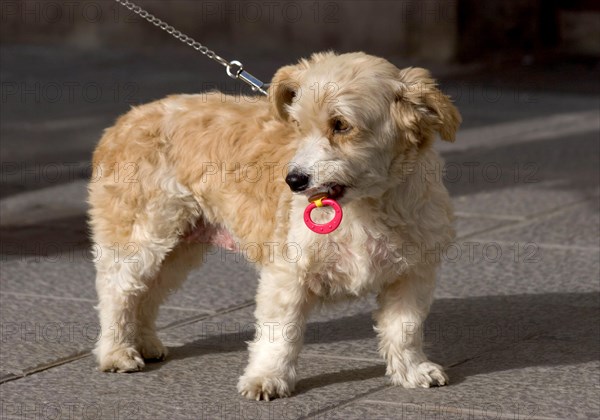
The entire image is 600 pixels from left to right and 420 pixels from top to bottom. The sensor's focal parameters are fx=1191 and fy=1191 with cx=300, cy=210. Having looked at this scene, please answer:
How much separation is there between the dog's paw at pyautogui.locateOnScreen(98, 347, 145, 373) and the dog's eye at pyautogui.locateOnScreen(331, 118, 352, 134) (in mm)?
1649

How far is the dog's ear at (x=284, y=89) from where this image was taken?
17.1 ft

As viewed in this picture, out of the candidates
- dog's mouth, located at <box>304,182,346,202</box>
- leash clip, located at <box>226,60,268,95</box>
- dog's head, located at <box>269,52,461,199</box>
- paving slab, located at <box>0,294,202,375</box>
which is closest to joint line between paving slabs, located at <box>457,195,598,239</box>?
leash clip, located at <box>226,60,268,95</box>

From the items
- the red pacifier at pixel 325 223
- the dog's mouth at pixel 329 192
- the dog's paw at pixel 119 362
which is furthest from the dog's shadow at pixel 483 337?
the dog's mouth at pixel 329 192

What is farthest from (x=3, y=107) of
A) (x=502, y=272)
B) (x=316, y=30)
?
(x=502, y=272)

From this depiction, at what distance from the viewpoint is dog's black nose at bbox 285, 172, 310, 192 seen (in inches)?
188

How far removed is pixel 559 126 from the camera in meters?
12.9

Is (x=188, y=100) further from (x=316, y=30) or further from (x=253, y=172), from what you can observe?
(x=316, y=30)

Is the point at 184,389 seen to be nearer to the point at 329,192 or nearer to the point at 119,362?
the point at 119,362

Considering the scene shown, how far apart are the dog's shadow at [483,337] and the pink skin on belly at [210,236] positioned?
55 centimetres

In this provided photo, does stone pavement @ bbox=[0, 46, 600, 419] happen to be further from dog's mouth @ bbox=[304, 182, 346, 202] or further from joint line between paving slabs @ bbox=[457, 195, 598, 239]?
dog's mouth @ bbox=[304, 182, 346, 202]

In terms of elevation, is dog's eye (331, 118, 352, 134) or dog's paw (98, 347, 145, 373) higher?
dog's eye (331, 118, 352, 134)

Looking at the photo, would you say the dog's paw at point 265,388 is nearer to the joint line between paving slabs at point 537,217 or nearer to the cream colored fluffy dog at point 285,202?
the cream colored fluffy dog at point 285,202

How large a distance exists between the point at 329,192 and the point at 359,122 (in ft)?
1.03

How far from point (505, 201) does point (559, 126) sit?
3.75 meters
